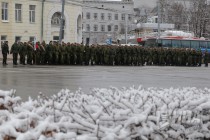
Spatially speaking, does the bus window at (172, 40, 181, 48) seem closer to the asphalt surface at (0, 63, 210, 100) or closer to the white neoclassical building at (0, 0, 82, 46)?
the white neoclassical building at (0, 0, 82, 46)

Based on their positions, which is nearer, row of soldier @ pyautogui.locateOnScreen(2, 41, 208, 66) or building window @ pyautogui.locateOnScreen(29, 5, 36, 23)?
row of soldier @ pyautogui.locateOnScreen(2, 41, 208, 66)

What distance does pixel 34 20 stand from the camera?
50438 millimetres

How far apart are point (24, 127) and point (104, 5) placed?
128937 millimetres

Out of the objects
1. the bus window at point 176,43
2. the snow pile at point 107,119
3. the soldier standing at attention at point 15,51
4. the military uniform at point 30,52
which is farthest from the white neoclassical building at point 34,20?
the snow pile at point 107,119

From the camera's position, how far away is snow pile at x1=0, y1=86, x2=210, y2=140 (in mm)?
3981

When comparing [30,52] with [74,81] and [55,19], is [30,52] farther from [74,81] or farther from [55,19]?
[55,19]

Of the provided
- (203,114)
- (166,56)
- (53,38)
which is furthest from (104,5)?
(203,114)

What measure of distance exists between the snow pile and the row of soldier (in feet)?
85.4

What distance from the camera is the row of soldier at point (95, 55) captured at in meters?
31.0

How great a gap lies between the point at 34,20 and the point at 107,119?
4702 cm

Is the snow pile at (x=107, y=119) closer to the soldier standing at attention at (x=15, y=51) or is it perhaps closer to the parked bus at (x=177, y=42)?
the soldier standing at attention at (x=15, y=51)

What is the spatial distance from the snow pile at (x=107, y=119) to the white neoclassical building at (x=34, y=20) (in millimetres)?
43229

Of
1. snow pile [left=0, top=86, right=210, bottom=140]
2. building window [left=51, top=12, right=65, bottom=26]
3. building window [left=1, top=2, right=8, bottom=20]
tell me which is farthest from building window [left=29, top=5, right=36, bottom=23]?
snow pile [left=0, top=86, right=210, bottom=140]

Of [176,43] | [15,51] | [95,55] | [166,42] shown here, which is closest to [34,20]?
[166,42]
